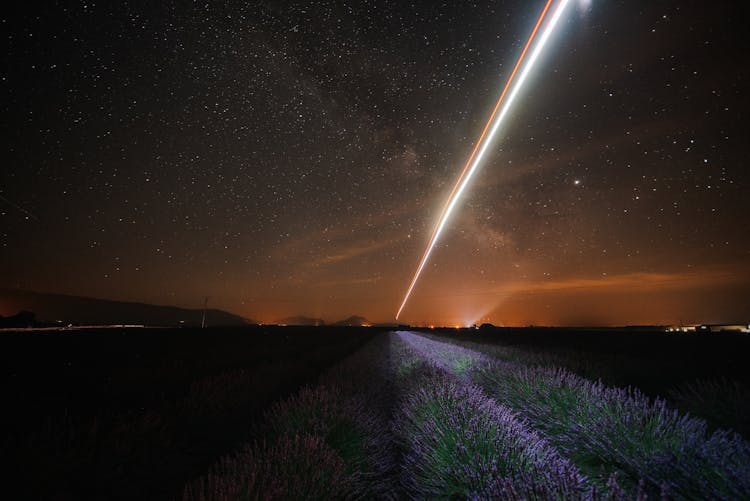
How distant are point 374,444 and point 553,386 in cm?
263

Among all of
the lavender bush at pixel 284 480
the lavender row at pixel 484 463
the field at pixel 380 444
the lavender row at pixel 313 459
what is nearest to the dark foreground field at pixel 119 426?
the field at pixel 380 444

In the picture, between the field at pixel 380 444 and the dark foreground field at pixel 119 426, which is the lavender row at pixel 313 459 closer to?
the field at pixel 380 444

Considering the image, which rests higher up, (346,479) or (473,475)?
(473,475)

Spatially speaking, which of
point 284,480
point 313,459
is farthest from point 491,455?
point 284,480

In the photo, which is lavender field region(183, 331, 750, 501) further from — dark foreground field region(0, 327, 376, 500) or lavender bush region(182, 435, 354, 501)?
dark foreground field region(0, 327, 376, 500)

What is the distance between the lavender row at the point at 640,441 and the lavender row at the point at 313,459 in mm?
1792

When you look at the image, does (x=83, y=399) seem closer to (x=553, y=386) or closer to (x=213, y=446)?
(x=213, y=446)

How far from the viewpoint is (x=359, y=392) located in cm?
551

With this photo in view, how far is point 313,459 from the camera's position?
2395 millimetres

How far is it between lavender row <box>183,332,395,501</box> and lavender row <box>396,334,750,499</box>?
1792 mm

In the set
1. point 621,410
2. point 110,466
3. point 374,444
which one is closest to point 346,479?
point 374,444

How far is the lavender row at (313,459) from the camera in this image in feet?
6.43

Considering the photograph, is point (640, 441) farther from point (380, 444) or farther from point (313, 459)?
point (313, 459)

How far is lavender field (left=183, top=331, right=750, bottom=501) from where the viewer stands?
1844mm
